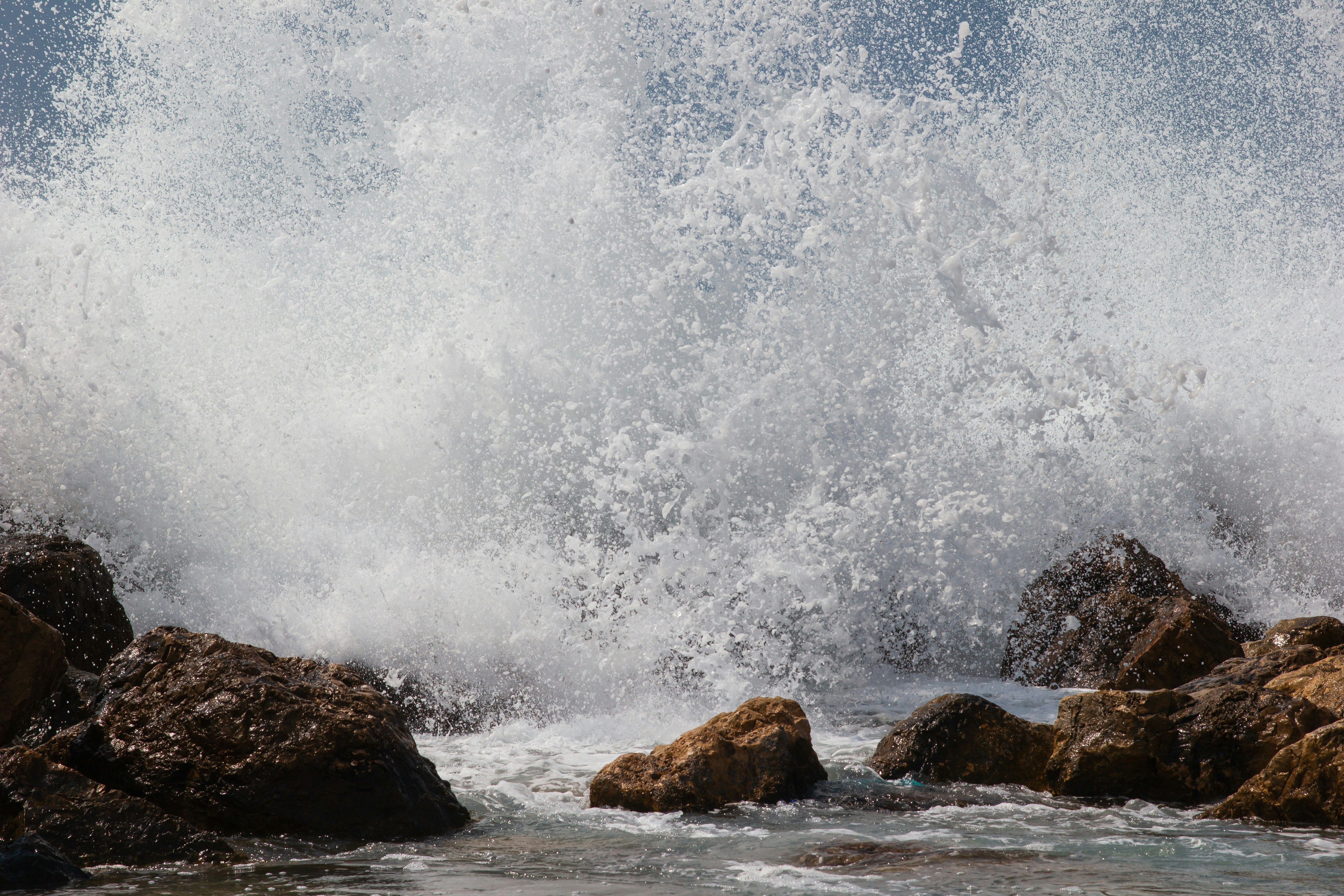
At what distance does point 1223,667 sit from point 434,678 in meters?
5.25

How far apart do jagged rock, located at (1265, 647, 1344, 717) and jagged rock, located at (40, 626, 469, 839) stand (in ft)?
12.9

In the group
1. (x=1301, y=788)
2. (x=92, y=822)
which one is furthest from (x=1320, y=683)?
(x=92, y=822)

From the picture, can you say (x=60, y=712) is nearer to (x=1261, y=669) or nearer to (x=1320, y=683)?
(x=1320, y=683)

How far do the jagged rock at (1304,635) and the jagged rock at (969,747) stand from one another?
235cm

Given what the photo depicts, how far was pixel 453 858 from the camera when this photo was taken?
3.52m

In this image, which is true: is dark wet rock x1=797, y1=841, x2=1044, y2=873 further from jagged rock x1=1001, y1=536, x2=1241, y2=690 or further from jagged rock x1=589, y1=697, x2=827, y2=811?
jagged rock x1=1001, y1=536, x2=1241, y2=690

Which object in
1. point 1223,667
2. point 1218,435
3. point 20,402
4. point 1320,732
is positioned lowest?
point 1320,732

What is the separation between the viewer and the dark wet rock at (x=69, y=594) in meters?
6.38

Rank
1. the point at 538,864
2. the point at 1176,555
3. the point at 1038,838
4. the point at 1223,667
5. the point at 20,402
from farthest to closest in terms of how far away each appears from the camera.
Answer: the point at 20,402 < the point at 1176,555 < the point at 1223,667 < the point at 1038,838 < the point at 538,864

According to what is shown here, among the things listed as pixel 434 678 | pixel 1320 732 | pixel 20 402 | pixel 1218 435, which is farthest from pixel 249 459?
pixel 1218 435

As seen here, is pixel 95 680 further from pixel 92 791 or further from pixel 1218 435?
Result: pixel 1218 435

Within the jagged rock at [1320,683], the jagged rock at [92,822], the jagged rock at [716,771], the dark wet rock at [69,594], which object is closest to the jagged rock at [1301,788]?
the jagged rock at [1320,683]

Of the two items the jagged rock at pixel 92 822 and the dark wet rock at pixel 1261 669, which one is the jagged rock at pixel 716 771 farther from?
the dark wet rock at pixel 1261 669

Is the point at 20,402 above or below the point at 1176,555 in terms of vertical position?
above
